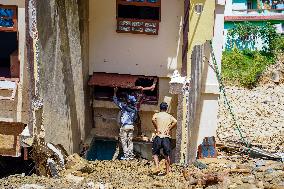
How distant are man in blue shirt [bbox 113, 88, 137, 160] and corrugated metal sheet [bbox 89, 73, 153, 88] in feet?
1.10

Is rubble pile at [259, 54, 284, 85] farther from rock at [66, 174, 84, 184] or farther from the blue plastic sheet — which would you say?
the blue plastic sheet

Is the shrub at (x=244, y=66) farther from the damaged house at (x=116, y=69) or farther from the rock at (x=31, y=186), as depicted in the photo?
the rock at (x=31, y=186)

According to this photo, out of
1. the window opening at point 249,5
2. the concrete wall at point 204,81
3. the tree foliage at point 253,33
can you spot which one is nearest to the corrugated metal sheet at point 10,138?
the concrete wall at point 204,81

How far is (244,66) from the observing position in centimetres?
3072

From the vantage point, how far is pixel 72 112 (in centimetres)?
1242

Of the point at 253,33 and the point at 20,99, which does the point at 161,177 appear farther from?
the point at 253,33

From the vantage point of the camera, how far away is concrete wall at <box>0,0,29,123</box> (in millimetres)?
10727

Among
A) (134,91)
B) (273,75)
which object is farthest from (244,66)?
(134,91)

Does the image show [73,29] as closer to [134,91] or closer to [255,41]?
[134,91]

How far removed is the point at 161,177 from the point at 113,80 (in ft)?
11.3

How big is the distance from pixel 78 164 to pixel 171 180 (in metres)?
2.26

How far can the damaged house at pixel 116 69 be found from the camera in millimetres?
11141

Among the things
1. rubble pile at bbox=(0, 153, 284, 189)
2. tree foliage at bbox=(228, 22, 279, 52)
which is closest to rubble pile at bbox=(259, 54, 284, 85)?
tree foliage at bbox=(228, 22, 279, 52)

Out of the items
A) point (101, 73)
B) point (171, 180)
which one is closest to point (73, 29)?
point (101, 73)
